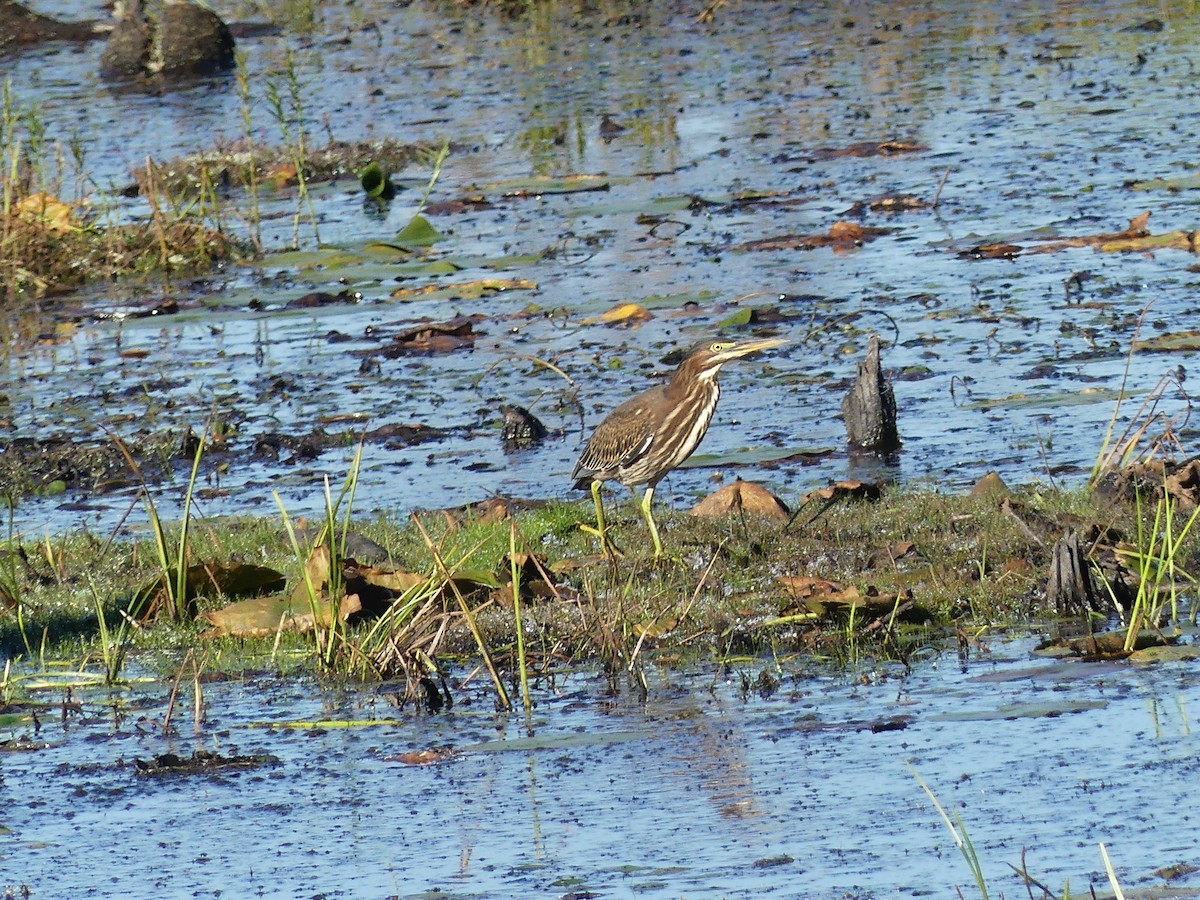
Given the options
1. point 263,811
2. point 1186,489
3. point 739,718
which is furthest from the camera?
point 1186,489

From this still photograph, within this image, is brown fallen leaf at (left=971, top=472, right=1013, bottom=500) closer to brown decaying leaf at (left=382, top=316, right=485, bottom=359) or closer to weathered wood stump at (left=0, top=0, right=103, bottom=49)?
brown decaying leaf at (left=382, top=316, right=485, bottom=359)

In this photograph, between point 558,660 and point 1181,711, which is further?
point 558,660

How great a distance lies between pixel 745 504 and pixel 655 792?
3.10m

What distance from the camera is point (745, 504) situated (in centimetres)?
911

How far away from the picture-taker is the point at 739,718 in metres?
6.74

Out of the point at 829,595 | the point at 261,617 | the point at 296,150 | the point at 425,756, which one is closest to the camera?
the point at 425,756

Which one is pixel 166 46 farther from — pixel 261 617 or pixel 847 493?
pixel 261 617

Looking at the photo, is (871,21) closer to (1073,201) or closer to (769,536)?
(1073,201)

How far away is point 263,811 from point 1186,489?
4042 millimetres

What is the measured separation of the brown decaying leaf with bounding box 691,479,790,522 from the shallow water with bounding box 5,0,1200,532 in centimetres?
117

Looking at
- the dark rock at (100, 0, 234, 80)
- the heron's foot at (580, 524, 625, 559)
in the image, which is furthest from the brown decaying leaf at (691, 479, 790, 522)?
the dark rock at (100, 0, 234, 80)

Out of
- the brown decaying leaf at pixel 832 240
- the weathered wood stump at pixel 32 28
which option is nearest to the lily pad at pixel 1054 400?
the brown decaying leaf at pixel 832 240

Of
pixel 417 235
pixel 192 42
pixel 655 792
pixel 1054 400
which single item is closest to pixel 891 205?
pixel 417 235

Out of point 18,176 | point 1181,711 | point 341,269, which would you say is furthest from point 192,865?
point 18,176
